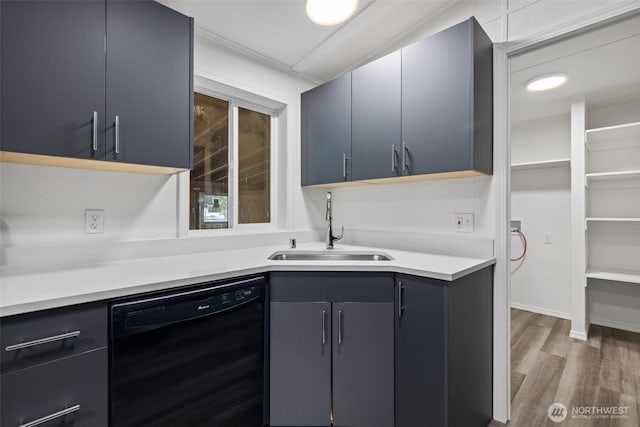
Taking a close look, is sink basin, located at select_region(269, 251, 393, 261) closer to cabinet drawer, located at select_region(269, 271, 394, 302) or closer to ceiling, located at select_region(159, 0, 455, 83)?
cabinet drawer, located at select_region(269, 271, 394, 302)

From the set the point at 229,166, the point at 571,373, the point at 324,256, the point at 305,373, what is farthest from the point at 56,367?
the point at 571,373

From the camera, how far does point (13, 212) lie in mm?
1318

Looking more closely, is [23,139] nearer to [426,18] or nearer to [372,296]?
[372,296]

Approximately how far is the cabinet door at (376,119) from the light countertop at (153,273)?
0.58 m

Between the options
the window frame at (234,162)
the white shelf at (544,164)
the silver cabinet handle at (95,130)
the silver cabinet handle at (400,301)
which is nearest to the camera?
the silver cabinet handle at (95,130)

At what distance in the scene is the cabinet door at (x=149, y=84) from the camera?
50.6 inches

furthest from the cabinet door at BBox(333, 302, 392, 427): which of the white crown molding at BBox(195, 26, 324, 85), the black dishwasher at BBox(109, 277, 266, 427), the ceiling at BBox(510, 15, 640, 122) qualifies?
the white crown molding at BBox(195, 26, 324, 85)

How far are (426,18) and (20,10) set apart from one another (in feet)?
6.56

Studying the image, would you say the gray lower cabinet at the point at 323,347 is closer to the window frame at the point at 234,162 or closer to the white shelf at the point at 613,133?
the window frame at the point at 234,162

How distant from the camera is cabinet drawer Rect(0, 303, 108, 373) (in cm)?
84

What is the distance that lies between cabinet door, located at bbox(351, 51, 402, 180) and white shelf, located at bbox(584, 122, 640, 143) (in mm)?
2260

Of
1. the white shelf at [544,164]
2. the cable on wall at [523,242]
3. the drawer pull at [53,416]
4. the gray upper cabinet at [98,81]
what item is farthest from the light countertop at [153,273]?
the cable on wall at [523,242]

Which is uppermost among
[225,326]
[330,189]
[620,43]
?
[620,43]

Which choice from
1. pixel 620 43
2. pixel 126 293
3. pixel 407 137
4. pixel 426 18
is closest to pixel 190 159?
pixel 126 293
